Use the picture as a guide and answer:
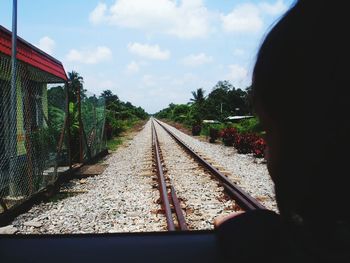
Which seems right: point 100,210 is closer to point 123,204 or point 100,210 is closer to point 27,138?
point 123,204

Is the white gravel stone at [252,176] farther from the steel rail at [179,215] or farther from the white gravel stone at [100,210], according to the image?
the white gravel stone at [100,210]

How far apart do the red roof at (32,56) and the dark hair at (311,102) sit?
25.7 ft

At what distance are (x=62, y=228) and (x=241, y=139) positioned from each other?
10.6m

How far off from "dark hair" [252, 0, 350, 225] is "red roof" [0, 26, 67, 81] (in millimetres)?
7834

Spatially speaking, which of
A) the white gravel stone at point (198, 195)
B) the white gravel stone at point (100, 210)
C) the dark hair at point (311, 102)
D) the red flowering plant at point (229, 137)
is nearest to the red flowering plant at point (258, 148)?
the white gravel stone at point (198, 195)

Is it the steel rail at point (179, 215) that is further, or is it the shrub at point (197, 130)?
the shrub at point (197, 130)

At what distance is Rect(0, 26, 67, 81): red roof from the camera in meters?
7.88

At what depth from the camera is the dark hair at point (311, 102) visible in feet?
2.49

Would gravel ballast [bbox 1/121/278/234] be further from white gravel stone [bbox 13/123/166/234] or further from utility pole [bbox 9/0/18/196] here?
utility pole [bbox 9/0/18/196]

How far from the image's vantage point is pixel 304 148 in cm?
80

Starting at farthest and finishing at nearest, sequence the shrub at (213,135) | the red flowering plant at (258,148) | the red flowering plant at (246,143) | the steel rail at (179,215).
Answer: the shrub at (213,135)
the red flowering plant at (246,143)
the red flowering plant at (258,148)
the steel rail at (179,215)

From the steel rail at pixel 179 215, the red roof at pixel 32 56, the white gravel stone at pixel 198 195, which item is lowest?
the white gravel stone at pixel 198 195

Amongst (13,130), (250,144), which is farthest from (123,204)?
(250,144)

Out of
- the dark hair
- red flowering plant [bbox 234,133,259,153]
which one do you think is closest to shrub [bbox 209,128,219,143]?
red flowering plant [bbox 234,133,259,153]
